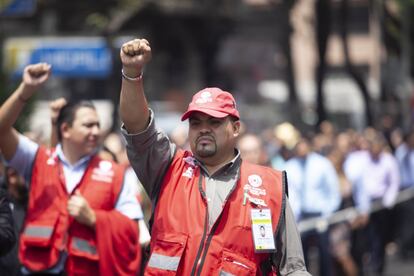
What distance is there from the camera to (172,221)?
249 inches

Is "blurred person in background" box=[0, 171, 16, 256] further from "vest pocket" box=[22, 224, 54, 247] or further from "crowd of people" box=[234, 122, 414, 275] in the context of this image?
"crowd of people" box=[234, 122, 414, 275]

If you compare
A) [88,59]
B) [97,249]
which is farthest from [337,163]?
[97,249]

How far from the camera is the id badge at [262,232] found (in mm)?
6289

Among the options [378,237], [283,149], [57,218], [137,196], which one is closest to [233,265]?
[57,218]

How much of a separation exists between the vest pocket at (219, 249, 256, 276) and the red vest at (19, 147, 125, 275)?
2.06 metres

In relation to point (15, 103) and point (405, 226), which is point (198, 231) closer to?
point (15, 103)

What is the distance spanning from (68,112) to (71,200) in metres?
0.72

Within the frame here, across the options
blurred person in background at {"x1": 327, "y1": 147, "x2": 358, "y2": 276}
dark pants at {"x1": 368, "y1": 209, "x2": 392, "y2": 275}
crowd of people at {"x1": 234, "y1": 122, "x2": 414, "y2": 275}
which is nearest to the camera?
crowd of people at {"x1": 234, "y1": 122, "x2": 414, "y2": 275}

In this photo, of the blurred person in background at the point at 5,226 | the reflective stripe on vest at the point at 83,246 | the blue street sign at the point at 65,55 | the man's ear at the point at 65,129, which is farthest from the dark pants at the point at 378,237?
the blurred person in background at the point at 5,226

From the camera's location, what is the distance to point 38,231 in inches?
320

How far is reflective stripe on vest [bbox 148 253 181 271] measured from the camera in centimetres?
623

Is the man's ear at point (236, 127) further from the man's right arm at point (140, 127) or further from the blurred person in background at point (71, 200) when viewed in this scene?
the blurred person in background at point (71, 200)

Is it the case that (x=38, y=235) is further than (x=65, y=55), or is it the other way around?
(x=65, y=55)

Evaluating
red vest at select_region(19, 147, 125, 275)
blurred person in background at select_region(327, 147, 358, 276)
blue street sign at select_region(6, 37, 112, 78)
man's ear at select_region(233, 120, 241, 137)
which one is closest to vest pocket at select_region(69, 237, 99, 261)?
red vest at select_region(19, 147, 125, 275)
